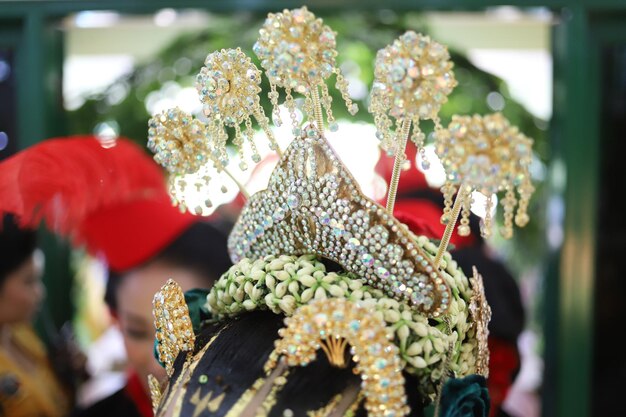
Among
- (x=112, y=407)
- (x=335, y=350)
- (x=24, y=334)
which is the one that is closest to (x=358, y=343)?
(x=335, y=350)

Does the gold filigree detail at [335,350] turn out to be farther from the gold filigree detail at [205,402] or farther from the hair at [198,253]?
the hair at [198,253]

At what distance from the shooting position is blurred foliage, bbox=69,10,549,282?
199 cm

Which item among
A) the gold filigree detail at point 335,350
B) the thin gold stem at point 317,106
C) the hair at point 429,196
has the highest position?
the thin gold stem at point 317,106

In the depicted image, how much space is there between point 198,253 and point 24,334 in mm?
632

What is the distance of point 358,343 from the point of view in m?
0.80

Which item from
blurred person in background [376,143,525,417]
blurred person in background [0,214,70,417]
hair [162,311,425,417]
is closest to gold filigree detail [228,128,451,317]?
hair [162,311,425,417]

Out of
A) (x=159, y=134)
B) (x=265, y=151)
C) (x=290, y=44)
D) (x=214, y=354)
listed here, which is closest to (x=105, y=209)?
(x=265, y=151)

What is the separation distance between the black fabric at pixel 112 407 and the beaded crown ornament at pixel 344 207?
1.07 m

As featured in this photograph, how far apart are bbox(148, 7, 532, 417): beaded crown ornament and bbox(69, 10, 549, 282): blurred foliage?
927mm

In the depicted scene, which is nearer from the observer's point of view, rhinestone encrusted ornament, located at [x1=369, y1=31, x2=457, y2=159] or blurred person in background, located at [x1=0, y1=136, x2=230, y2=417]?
rhinestone encrusted ornament, located at [x1=369, y1=31, x2=457, y2=159]

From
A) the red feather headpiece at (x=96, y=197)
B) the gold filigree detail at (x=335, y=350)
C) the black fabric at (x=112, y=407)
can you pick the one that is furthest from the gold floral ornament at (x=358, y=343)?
the black fabric at (x=112, y=407)

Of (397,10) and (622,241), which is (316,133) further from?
(622,241)

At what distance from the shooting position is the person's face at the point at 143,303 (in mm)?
1907

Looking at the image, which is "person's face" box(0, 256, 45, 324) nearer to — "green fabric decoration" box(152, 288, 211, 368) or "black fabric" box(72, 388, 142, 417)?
"black fabric" box(72, 388, 142, 417)
